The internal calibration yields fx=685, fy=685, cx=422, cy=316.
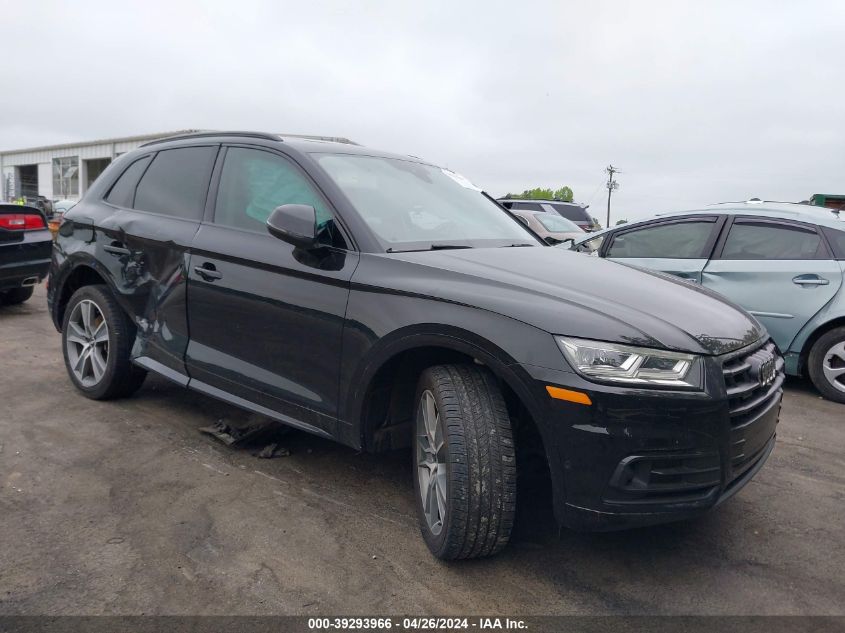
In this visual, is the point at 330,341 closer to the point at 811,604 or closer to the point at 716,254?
the point at 811,604

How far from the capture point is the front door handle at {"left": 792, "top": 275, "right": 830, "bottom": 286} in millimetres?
5062

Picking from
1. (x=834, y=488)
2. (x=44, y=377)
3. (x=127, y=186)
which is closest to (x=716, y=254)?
(x=834, y=488)

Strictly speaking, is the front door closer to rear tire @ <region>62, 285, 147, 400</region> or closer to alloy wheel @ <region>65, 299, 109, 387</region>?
rear tire @ <region>62, 285, 147, 400</region>

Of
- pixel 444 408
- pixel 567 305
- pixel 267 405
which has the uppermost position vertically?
pixel 567 305

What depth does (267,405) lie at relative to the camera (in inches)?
126

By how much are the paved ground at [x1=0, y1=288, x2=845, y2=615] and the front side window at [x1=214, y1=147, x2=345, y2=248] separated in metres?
1.24

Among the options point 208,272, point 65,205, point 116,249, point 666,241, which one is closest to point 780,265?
point 666,241

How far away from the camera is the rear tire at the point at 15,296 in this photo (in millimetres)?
7711

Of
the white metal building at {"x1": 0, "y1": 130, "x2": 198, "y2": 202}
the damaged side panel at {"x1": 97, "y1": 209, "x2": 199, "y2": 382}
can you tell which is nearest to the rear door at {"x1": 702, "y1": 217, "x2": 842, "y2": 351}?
the damaged side panel at {"x1": 97, "y1": 209, "x2": 199, "y2": 382}

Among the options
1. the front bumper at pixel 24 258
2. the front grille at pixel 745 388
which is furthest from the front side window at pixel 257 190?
the front bumper at pixel 24 258

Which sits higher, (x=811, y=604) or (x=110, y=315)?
(x=110, y=315)

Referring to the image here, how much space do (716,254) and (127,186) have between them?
4445 millimetres

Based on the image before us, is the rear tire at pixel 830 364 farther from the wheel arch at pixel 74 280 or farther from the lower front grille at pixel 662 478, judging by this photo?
the wheel arch at pixel 74 280

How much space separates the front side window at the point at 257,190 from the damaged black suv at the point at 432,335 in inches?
0.4
